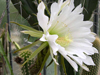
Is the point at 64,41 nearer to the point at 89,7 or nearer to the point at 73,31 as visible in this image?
the point at 73,31

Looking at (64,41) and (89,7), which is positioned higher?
(89,7)

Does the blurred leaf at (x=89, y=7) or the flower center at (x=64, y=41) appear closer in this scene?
the flower center at (x=64, y=41)

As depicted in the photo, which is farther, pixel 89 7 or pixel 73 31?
pixel 89 7

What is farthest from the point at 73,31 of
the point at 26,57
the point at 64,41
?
the point at 26,57

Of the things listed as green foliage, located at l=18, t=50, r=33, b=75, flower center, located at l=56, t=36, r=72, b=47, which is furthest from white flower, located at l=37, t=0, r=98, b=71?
green foliage, located at l=18, t=50, r=33, b=75

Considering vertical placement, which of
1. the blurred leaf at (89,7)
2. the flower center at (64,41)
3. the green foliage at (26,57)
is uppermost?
the blurred leaf at (89,7)

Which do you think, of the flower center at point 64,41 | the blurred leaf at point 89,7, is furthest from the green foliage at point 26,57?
the blurred leaf at point 89,7

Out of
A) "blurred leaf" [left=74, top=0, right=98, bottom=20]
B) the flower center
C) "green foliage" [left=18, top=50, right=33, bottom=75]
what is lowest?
"green foliage" [left=18, top=50, right=33, bottom=75]

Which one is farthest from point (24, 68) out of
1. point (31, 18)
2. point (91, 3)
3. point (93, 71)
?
point (91, 3)

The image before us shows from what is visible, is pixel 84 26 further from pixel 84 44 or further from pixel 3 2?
pixel 3 2

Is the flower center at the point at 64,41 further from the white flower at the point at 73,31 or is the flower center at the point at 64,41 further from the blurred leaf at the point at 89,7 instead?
the blurred leaf at the point at 89,7

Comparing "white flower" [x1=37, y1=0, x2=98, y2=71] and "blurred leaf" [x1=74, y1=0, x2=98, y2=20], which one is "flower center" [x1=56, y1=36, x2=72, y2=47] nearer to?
"white flower" [x1=37, y1=0, x2=98, y2=71]
